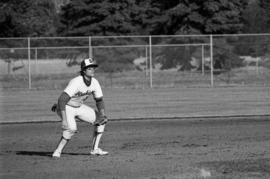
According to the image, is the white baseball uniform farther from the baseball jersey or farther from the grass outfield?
the grass outfield

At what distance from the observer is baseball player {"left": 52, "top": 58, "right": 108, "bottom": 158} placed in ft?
32.0

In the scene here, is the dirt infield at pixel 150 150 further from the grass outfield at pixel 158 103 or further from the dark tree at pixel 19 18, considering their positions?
the dark tree at pixel 19 18

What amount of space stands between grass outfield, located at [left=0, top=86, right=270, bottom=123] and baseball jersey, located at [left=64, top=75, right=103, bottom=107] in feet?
24.8

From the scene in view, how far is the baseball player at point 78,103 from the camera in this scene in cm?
977

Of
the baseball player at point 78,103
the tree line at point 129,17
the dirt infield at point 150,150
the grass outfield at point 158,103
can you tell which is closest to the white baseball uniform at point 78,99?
the baseball player at point 78,103

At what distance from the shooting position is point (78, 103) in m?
10.0

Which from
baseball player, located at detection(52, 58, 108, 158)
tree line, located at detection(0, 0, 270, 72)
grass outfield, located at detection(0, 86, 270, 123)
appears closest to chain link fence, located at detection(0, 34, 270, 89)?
grass outfield, located at detection(0, 86, 270, 123)

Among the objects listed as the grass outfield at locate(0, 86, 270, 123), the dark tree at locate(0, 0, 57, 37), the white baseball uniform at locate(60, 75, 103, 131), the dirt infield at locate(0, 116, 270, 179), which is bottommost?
the dirt infield at locate(0, 116, 270, 179)

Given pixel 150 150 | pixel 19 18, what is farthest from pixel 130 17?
pixel 150 150

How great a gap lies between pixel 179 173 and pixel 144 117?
9.29 meters

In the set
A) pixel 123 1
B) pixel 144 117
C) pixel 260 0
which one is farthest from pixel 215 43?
pixel 260 0

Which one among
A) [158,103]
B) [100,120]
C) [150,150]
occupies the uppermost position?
[100,120]

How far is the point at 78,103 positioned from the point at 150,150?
1.82m

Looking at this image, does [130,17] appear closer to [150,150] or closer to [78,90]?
[150,150]
